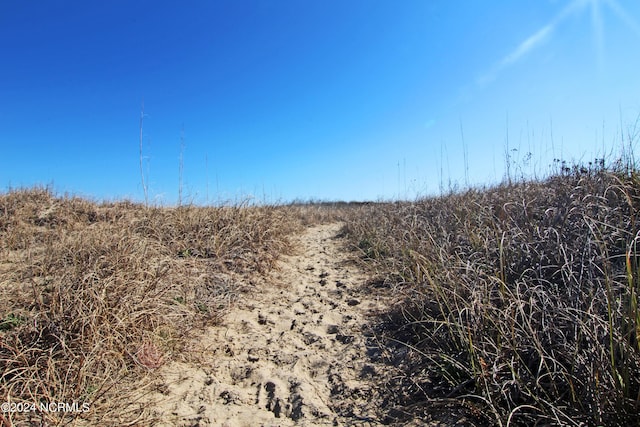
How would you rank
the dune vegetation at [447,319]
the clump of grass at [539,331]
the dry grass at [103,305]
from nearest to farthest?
the clump of grass at [539,331], the dune vegetation at [447,319], the dry grass at [103,305]

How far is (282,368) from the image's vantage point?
2176mm

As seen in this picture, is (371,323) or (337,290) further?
(337,290)

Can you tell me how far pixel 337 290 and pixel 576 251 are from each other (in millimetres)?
2327

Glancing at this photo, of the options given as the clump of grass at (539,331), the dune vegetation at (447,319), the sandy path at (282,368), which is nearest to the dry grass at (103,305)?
the dune vegetation at (447,319)

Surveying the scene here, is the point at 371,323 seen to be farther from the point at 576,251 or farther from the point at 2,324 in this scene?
the point at 2,324

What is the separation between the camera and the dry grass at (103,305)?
5.08 ft

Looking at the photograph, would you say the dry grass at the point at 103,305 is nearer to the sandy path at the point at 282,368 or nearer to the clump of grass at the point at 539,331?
the sandy path at the point at 282,368

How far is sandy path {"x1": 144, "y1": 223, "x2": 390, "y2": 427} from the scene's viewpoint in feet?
5.62

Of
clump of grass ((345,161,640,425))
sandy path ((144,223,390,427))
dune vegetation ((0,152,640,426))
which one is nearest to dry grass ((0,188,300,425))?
dune vegetation ((0,152,640,426))

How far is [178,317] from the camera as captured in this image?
2.40m

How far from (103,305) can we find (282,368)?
123 cm

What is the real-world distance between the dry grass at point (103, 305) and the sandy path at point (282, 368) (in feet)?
0.67

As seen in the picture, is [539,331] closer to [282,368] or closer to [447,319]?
[447,319]

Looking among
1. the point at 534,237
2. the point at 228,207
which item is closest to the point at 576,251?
the point at 534,237
